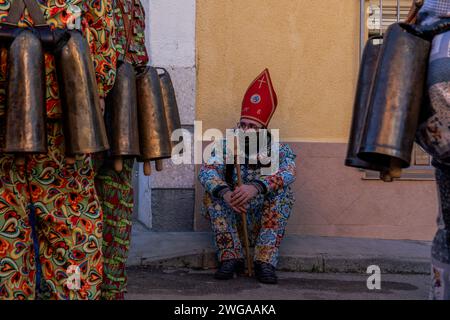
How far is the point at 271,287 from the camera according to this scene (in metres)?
4.88

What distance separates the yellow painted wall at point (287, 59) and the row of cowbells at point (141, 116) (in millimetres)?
3016

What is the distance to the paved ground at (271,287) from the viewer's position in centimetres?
456

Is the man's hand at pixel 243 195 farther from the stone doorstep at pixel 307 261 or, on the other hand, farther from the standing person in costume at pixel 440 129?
the standing person in costume at pixel 440 129

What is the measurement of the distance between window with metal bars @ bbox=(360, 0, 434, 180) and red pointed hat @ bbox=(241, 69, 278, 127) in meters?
1.28

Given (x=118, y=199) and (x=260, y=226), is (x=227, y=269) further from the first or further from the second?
(x=118, y=199)

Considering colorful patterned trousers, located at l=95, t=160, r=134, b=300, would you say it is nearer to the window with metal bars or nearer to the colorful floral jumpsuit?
the colorful floral jumpsuit

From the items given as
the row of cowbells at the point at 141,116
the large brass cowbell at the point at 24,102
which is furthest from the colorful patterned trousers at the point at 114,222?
the large brass cowbell at the point at 24,102

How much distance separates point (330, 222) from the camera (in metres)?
6.47

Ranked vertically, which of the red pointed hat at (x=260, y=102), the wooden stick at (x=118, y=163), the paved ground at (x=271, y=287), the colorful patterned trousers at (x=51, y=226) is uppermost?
the red pointed hat at (x=260, y=102)

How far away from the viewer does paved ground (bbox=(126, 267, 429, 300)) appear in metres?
4.56

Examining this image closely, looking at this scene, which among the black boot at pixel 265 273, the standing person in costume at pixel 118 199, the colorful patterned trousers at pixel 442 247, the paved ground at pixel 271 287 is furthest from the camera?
the black boot at pixel 265 273

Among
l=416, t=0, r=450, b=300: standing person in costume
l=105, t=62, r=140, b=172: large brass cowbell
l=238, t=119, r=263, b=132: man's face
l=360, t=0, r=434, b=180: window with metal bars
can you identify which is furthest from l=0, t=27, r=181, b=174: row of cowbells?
l=360, t=0, r=434, b=180: window with metal bars
